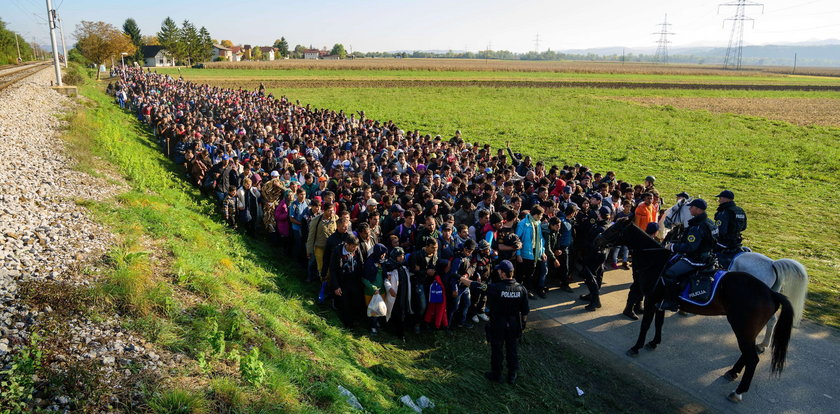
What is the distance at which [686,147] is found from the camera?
1059 inches

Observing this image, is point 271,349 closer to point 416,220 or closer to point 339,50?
point 416,220

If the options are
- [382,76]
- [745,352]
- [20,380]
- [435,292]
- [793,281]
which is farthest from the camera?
[382,76]

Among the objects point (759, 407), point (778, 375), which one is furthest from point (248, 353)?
point (778, 375)

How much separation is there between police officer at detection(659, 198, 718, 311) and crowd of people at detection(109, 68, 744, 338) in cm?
127

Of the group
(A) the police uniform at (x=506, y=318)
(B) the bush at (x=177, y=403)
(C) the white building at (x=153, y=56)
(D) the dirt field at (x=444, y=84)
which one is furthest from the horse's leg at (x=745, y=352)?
(C) the white building at (x=153, y=56)

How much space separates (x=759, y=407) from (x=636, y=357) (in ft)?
5.62

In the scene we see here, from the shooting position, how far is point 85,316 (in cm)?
555

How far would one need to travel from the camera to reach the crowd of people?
27.2 ft

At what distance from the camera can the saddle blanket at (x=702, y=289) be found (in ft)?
24.8

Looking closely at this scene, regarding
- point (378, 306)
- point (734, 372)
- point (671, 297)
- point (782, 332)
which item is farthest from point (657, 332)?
point (378, 306)

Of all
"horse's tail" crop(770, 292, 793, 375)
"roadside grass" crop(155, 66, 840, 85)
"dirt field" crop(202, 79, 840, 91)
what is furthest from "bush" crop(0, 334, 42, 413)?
"roadside grass" crop(155, 66, 840, 85)

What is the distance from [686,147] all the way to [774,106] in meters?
28.9

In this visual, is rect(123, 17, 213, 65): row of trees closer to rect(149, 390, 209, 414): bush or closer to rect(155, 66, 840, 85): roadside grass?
rect(155, 66, 840, 85): roadside grass

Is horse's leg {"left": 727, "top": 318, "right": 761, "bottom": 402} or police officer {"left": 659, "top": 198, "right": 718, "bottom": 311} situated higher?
Result: police officer {"left": 659, "top": 198, "right": 718, "bottom": 311}
